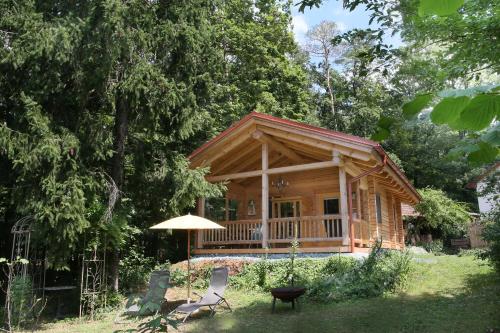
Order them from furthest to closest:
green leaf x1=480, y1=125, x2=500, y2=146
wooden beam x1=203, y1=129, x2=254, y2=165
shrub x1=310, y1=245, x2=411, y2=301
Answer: wooden beam x1=203, y1=129, x2=254, y2=165
shrub x1=310, y1=245, x2=411, y2=301
green leaf x1=480, y1=125, x2=500, y2=146

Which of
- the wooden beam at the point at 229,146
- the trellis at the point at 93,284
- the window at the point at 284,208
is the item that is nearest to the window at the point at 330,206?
the window at the point at 284,208

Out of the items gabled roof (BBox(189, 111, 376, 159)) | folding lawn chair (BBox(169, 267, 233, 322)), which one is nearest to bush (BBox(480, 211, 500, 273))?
gabled roof (BBox(189, 111, 376, 159))

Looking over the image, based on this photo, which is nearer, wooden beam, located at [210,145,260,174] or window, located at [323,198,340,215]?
wooden beam, located at [210,145,260,174]

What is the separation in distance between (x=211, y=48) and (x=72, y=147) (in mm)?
4922

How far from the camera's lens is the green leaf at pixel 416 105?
41.9 inches

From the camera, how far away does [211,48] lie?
40.5 ft

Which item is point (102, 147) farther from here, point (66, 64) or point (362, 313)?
point (362, 313)

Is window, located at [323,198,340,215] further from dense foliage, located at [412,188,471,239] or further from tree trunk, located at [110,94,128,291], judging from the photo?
dense foliage, located at [412,188,471,239]

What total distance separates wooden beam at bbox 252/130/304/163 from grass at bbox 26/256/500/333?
17.0 ft

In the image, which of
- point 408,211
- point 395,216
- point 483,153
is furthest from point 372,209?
point 483,153

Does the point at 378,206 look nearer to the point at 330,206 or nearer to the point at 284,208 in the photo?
the point at 330,206

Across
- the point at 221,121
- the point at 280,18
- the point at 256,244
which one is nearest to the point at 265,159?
the point at 256,244

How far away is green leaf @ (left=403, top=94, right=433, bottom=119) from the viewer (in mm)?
1065

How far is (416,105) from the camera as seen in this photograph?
1.08 meters
